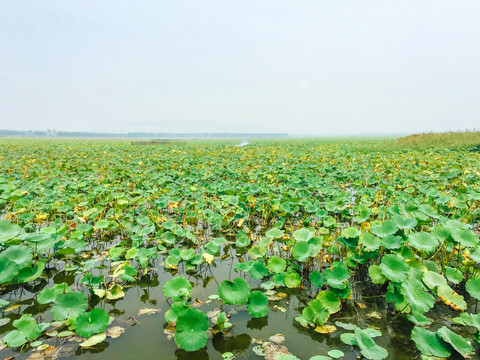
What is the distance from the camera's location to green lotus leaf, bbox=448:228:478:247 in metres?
2.12

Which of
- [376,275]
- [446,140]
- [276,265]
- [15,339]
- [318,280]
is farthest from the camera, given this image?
[446,140]

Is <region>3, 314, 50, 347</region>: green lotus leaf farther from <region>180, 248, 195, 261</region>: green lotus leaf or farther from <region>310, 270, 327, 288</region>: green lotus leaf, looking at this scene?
<region>310, 270, 327, 288</region>: green lotus leaf

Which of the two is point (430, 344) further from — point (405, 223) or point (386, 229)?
point (405, 223)

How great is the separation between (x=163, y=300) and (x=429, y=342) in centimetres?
185

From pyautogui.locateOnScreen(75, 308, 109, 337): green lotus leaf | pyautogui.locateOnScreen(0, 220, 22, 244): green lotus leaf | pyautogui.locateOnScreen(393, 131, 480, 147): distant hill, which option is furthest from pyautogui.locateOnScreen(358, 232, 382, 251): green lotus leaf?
pyautogui.locateOnScreen(393, 131, 480, 147): distant hill

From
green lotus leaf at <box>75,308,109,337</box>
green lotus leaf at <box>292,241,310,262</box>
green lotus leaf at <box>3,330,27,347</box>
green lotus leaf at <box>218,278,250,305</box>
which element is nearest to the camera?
green lotus leaf at <box>3,330,27,347</box>

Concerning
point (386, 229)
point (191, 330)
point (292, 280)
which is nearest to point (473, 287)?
point (386, 229)

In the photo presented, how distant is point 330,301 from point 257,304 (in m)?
0.54

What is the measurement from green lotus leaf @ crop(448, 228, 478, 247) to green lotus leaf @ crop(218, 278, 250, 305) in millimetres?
1732

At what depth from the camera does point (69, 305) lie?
1878mm

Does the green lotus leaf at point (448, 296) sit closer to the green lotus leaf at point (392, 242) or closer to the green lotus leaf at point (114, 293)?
the green lotus leaf at point (392, 242)

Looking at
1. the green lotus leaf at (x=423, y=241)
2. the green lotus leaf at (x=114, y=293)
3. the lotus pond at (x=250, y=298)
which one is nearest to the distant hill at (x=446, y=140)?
the lotus pond at (x=250, y=298)

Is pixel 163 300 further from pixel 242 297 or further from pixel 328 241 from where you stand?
pixel 328 241

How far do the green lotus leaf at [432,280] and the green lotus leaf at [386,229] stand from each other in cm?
43
